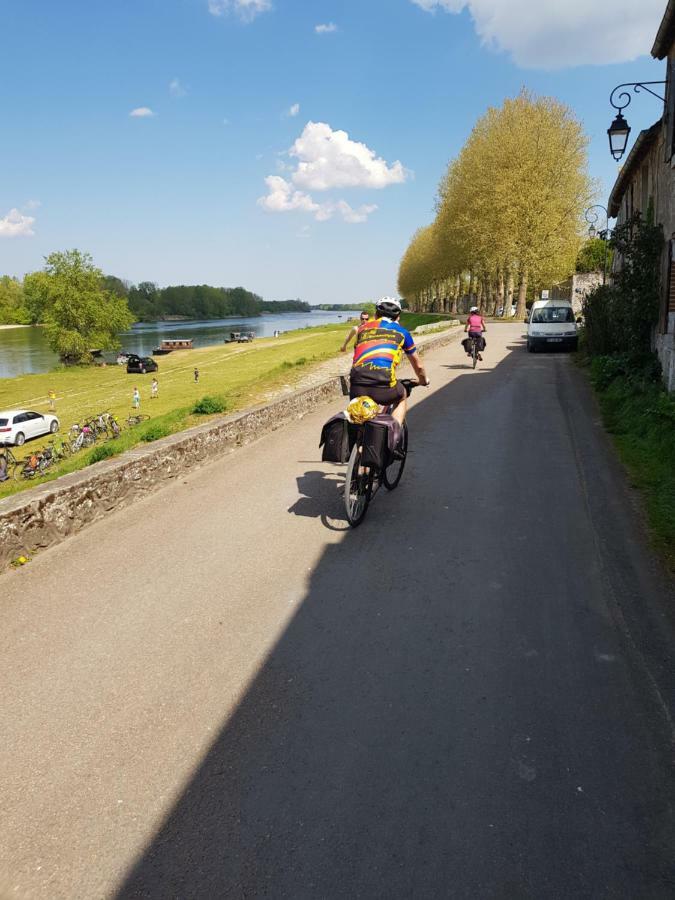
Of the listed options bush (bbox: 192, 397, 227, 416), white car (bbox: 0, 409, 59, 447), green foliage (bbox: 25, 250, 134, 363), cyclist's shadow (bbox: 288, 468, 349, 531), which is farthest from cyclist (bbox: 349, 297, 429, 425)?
green foliage (bbox: 25, 250, 134, 363)

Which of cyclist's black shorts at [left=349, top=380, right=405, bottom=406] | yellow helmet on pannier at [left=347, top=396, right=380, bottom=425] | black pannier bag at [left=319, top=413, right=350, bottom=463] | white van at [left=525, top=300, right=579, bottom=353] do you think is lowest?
black pannier bag at [left=319, top=413, right=350, bottom=463]

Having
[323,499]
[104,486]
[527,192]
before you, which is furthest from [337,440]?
[527,192]

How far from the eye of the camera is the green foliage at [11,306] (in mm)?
169750

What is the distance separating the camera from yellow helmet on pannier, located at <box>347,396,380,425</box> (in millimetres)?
5270

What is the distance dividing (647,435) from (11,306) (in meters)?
197

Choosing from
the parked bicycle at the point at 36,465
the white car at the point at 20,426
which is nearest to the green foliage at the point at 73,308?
the white car at the point at 20,426

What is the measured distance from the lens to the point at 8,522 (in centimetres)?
468

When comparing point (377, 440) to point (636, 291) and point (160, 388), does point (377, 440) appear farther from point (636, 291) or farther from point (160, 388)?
point (160, 388)

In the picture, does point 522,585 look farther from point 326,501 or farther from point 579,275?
point 579,275

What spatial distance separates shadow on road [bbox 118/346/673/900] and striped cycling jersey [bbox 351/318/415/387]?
1609 millimetres

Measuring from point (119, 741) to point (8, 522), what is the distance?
102 inches

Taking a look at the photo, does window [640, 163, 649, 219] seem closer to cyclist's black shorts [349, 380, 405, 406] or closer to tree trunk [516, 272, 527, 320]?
→ cyclist's black shorts [349, 380, 405, 406]

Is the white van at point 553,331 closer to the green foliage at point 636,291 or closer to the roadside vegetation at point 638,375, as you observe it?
the roadside vegetation at point 638,375

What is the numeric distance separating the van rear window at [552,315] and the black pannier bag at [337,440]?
1717cm
